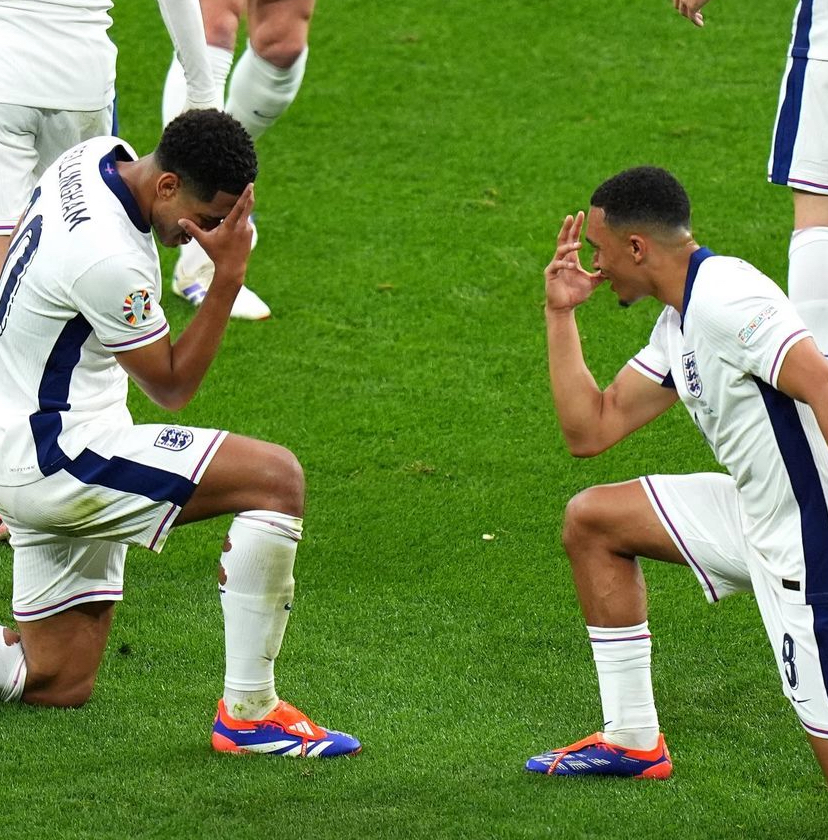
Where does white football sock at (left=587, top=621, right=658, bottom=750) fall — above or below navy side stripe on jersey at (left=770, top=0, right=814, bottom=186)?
below

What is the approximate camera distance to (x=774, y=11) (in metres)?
8.98

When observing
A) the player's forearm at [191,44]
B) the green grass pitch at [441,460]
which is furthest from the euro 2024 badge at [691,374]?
the player's forearm at [191,44]

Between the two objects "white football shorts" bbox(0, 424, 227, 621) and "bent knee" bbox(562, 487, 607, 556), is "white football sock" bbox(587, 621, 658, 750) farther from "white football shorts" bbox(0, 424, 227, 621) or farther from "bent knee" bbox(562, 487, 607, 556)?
"white football shorts" bbox(0, 424, 227, 621)

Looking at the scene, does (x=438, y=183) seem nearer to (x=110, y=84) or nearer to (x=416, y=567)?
(x=110, y=84)

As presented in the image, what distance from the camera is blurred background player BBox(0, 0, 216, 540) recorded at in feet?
15.3

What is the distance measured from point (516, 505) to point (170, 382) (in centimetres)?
173

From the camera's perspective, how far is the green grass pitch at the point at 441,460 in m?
3.46

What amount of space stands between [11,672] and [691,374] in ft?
6.19

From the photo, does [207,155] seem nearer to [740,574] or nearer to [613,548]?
[613,548]

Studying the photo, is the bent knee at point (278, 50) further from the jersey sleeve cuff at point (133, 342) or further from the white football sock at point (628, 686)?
the white football sock at point (628, 686)

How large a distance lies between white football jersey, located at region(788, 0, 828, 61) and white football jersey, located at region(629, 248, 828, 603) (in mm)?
1204

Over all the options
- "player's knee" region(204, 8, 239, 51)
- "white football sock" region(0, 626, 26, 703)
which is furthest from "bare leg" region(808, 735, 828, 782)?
"player's knee" region(204, 8, 239, 51)

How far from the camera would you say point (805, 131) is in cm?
418

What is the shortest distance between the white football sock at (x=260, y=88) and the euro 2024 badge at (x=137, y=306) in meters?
2.70
